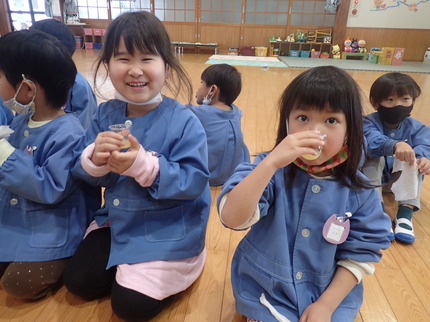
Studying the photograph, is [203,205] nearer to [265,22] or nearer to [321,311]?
[321,311]

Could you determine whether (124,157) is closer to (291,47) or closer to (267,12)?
(291,47)

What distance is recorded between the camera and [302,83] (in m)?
0.81

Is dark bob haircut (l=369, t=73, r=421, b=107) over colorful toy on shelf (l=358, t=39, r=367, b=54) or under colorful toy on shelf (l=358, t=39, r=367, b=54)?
over

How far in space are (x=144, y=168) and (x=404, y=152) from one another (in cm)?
118

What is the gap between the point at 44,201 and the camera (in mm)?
1028

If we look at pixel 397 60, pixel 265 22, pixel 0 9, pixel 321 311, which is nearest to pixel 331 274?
pixel 321 311

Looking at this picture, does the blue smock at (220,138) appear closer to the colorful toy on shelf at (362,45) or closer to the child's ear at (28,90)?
the child's ear at (28,90)

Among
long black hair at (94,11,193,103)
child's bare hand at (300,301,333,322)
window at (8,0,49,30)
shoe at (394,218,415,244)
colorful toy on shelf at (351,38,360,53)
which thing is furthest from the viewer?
window at (8,0,49,30)

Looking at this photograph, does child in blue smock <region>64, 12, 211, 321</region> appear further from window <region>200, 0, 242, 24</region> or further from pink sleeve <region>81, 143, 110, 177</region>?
window <region>200, 0, 242, 24</region>

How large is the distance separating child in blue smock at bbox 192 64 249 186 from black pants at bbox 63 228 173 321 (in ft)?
2.73

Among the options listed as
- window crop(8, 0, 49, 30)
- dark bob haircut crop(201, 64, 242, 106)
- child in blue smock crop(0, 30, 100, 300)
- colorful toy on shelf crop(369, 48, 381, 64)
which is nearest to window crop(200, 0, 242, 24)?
colorful toy on shelf crop(369, 48, 381, 64)

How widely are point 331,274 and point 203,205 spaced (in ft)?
1.48

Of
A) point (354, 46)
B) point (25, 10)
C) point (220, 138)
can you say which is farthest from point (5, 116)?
point (25, 10)

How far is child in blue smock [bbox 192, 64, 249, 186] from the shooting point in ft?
6.06
